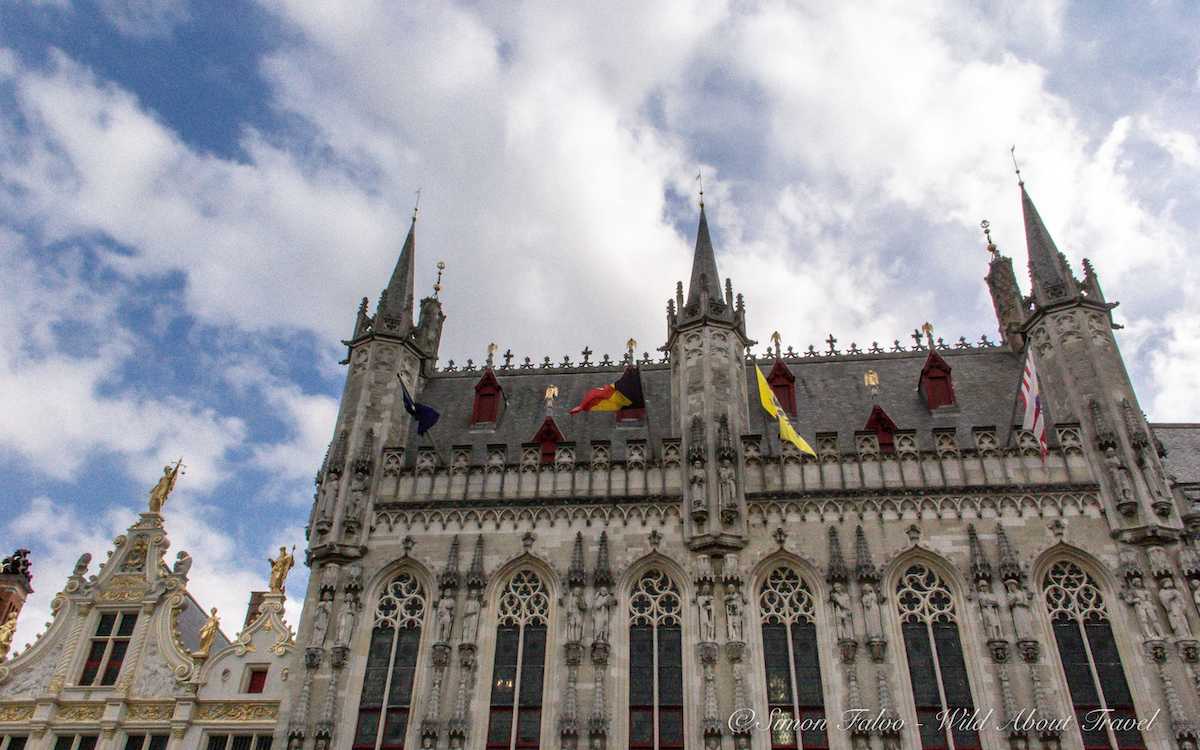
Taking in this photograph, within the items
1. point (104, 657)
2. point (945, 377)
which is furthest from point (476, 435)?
point (945, 377)

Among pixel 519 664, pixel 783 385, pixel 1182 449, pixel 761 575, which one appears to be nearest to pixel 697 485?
pixel 761 575

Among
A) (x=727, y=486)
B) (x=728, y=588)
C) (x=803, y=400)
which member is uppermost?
(x=803, y=400)

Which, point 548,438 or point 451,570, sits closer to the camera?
point 451,570

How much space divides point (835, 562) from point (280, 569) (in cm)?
1699

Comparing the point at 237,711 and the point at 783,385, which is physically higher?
the point at 783,385

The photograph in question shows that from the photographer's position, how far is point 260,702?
969 inches

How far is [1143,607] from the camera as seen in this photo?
2212 cm

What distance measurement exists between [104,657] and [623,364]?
20.0m

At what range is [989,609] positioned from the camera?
73.9 ft

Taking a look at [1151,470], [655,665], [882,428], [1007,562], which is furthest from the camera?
[882,428]

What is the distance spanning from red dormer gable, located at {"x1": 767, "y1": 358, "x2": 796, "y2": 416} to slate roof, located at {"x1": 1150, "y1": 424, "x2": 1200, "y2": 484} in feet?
37.8

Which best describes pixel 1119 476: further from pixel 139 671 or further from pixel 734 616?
pixel 139 671

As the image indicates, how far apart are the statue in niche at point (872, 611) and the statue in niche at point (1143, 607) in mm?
6192

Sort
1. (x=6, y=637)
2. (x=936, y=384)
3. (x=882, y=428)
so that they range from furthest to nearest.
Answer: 1. (x=936, y=384)
2. (x=882, y=428)
3. (x=6, y=637)
